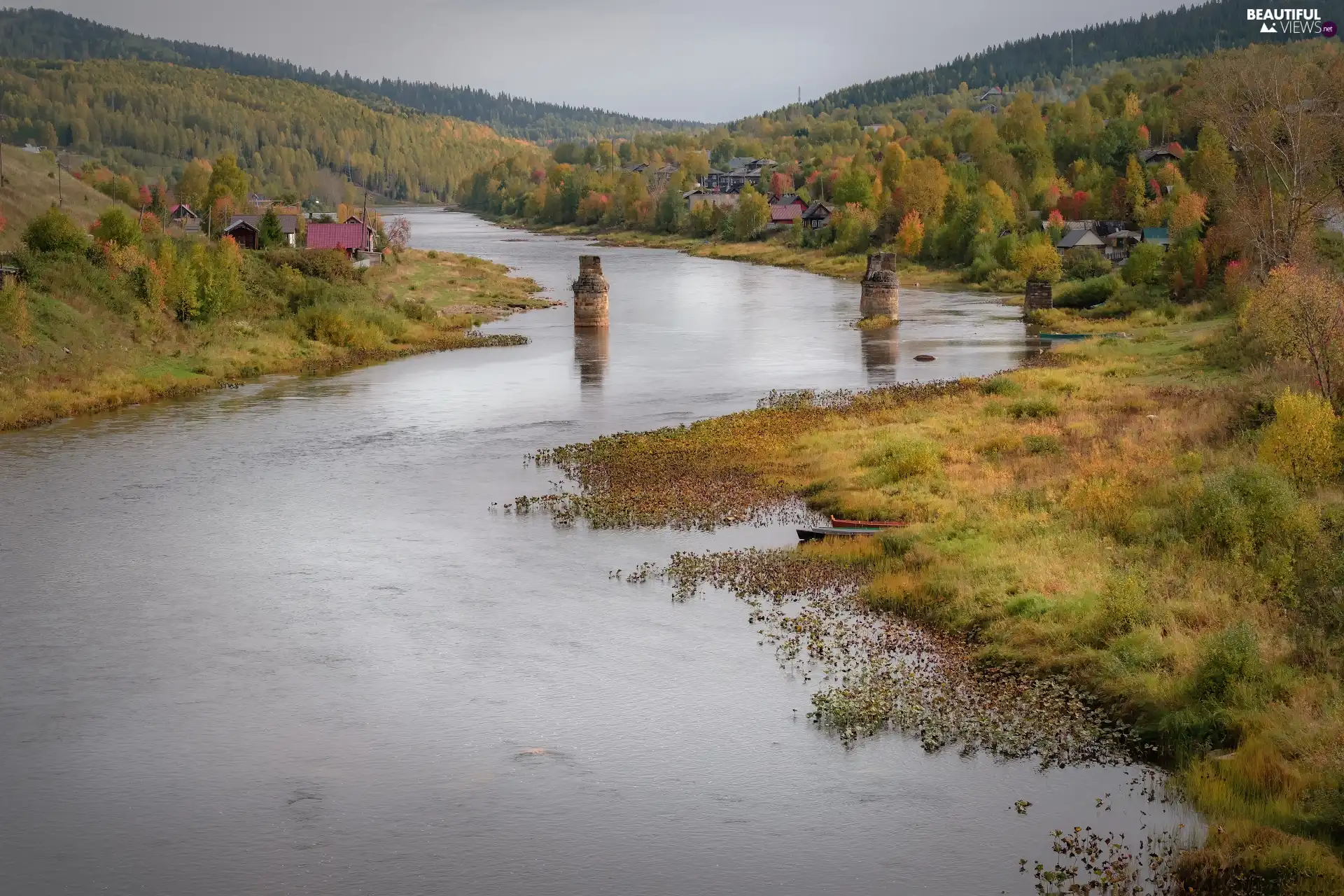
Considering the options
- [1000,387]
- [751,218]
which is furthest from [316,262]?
[751,218]

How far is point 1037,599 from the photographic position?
65.1ft

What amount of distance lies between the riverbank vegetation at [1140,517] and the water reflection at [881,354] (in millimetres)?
4195

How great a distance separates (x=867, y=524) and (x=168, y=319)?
31845 millimetres

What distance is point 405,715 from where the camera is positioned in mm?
17578

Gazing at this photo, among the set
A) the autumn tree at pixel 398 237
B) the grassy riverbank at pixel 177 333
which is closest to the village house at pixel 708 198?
the autumn tree at pixel 398 237

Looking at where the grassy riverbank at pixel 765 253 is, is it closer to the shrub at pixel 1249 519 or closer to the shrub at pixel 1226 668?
the shrub at pixel 1249 519

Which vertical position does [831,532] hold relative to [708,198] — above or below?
below

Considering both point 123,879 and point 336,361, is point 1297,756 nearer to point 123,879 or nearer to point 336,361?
point 123,879

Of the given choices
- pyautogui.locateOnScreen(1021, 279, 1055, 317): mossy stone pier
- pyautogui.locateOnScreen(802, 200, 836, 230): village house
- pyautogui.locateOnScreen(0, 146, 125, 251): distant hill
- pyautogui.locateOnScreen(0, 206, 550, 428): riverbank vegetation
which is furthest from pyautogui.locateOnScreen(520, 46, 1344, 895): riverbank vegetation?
pyautogui.locateOnScreen(802, 200, 836, 230): village house

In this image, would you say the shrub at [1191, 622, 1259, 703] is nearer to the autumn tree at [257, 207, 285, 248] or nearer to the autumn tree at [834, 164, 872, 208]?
the autumn tree at [257, 207, 285, 248]

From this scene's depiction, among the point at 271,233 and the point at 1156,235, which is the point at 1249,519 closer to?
the point at 271,233

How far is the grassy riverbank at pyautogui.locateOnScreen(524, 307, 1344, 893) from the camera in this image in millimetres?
14836

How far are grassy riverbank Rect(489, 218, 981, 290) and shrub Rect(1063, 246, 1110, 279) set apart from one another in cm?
699

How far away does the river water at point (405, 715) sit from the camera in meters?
14.0
